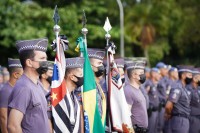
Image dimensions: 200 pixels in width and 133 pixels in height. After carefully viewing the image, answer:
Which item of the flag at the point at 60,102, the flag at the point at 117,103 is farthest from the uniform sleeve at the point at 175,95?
the flag at the point at 60,102

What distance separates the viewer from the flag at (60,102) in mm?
8320

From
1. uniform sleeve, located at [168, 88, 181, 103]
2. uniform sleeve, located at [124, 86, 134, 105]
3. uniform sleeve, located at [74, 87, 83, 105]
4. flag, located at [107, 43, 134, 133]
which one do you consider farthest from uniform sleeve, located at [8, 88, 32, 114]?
uniform sleeve, located at [168, 88, 181, 103]

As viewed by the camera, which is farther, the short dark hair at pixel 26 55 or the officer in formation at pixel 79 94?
the short dark hair at pixel 26 55

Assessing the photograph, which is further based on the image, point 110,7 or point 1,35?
point 110,7

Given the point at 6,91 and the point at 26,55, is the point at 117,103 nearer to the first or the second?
the point at 6,91

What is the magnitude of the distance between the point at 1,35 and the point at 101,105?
19.8 metres

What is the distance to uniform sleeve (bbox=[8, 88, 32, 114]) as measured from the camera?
25.3 feet

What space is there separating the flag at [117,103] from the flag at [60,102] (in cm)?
206

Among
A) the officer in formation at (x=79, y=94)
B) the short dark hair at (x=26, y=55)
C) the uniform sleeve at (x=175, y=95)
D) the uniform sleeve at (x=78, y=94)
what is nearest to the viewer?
the officer in formation at (x=79, y=94)

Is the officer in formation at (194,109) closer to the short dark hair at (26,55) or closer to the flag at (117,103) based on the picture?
the flag at (117,103)

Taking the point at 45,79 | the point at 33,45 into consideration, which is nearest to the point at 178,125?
the point at 45,79

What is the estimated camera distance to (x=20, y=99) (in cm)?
776

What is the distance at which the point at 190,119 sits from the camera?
1494cm

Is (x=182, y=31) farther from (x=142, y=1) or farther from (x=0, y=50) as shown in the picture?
(x=0, y=50)
